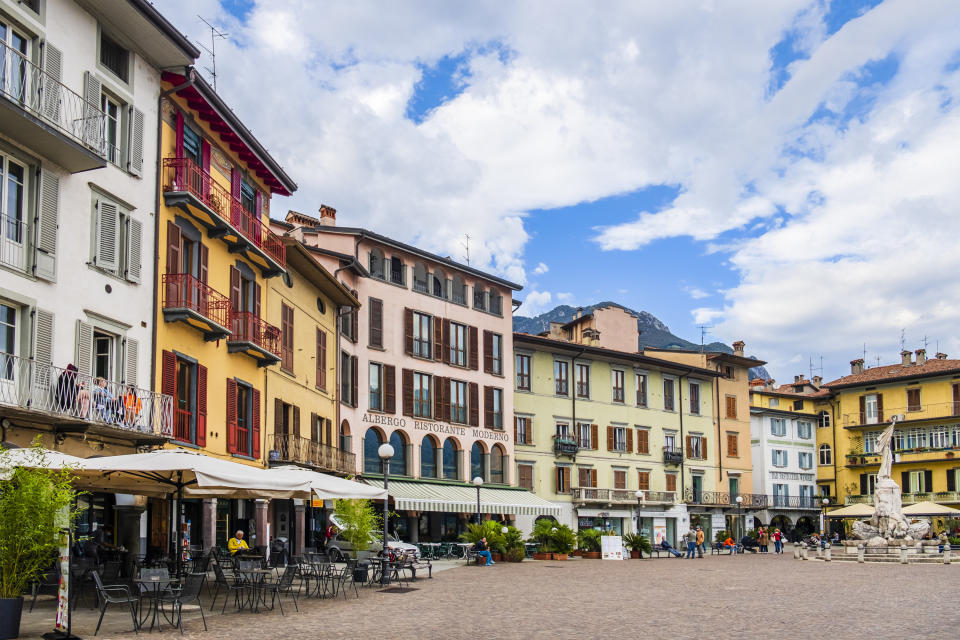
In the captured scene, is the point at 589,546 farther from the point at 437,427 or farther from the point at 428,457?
the point at 437,427

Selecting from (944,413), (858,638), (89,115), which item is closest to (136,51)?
(89,115)

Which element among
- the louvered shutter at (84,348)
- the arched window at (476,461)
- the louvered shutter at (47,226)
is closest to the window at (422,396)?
the arched window at (476,461)

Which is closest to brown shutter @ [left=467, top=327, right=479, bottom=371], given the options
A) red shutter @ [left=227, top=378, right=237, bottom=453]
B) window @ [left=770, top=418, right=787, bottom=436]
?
red shutter @ [left=227, top=378, right=237, bottom=453]

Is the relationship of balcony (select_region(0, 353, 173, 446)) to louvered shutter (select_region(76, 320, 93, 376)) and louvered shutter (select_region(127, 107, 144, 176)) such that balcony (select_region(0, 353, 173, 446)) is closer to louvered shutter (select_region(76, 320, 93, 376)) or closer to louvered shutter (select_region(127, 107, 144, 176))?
louvered shutter (select_region(76, 320, 93, 376))

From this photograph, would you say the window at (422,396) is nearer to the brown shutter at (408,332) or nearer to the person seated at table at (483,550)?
the brown shutter at (408,332)

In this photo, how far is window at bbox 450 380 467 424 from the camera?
50034mm

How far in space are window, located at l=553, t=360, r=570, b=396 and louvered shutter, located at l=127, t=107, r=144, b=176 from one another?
35.0 meters

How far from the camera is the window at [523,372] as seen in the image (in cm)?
5459

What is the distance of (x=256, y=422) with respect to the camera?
30.5 m

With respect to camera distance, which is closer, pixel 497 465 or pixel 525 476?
pixel 497 465

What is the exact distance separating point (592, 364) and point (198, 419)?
3493 centimetres

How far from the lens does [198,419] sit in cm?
2594

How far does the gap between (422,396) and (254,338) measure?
19490 mm

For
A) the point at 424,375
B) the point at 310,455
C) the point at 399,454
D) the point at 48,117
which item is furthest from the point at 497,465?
the point at 48,117
